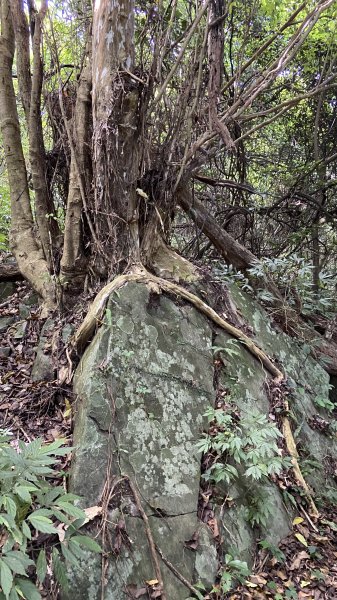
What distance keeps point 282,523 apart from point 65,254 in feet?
10.3

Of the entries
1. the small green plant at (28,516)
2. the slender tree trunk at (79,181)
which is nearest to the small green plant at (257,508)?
the small green plant at (28,516)

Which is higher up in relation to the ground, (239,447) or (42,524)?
(42,524)

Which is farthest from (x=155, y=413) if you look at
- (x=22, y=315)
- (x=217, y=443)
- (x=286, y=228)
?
(x=286, y=228)

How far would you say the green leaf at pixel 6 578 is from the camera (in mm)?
1623

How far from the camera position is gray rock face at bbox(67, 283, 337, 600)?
2.78 meters

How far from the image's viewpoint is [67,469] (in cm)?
292

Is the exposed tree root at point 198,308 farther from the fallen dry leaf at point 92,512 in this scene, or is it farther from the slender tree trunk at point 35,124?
the fallen dry leaf at point 92,512

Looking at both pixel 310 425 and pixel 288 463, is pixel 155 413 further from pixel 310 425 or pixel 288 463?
pixel 310 425

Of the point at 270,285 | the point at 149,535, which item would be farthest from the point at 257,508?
the point at 270,285

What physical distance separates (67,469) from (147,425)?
685mm

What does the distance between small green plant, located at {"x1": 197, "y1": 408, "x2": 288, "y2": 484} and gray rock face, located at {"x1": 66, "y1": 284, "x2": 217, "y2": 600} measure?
139 millimetres

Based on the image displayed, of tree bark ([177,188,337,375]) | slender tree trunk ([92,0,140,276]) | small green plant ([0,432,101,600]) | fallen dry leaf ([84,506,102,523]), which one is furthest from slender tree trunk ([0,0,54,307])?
small green plant ([0,432,101,600])

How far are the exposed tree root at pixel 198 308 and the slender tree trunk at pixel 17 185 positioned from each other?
93 cm

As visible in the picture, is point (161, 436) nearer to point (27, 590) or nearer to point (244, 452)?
point (244, 452)
